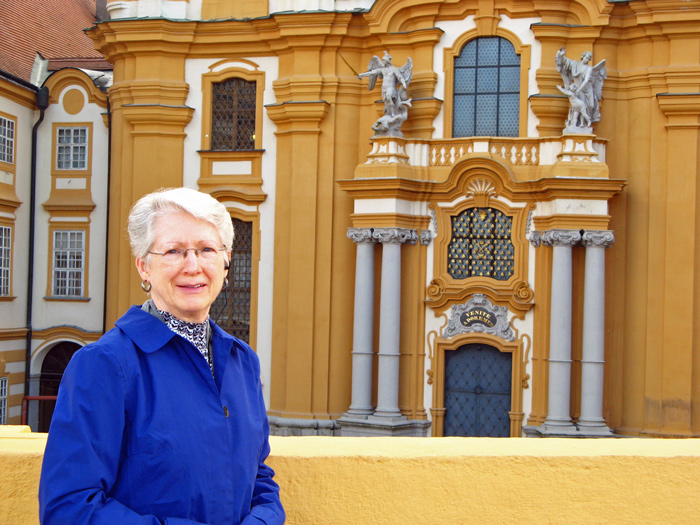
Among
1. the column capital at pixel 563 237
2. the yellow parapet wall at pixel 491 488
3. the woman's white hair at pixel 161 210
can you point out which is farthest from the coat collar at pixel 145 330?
the column capital at pixel 563 237

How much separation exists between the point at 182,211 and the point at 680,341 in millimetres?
14642

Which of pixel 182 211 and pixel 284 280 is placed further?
pixel 284 280

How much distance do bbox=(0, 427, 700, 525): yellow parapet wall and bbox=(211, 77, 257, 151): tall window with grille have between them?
15383 millimetres

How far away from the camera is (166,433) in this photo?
2477 millimetres

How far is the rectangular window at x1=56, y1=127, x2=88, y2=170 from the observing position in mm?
20594

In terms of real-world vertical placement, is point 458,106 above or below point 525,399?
above

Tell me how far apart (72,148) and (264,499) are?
19.2m

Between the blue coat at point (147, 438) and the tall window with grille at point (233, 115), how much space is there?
52.2 feet

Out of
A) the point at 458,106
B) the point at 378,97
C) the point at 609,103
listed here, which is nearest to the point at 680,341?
the point at 609,103

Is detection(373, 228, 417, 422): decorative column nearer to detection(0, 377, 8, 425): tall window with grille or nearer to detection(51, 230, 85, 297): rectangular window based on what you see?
detection(51, 230, 85, 297): rectangular window

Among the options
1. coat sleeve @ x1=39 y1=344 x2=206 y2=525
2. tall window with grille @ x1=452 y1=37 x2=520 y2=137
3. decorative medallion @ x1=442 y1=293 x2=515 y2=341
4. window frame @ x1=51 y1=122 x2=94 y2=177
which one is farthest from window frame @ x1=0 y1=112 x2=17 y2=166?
coat sleeve @ x1=39 y1=344 x2=206 y2=525

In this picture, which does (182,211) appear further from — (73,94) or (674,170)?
(73,94)

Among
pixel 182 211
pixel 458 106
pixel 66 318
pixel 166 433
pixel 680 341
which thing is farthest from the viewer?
pixel 66 318

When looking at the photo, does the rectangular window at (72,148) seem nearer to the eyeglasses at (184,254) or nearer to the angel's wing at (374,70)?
the angel's wing at (374,70)
